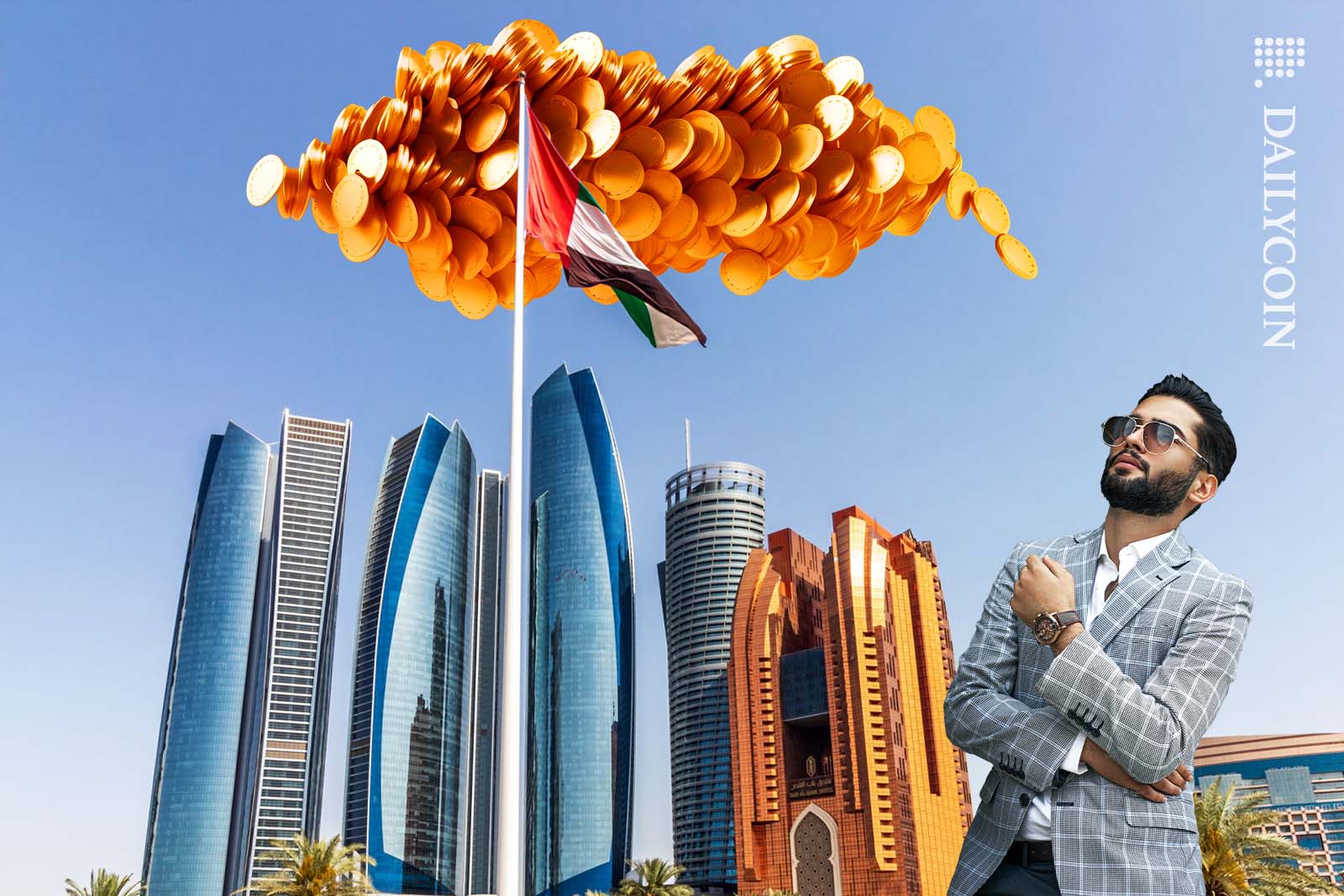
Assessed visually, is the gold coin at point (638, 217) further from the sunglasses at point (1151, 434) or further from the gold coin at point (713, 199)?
the sunglasses at point (1151, 434)

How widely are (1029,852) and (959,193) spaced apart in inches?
253

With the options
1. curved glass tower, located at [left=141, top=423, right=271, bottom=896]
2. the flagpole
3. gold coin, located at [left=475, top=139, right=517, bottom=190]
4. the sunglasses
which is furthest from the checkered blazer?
curved glass tower, located at [left=141, top=423, right=271, bottom=896]

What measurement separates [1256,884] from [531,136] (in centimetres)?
2077

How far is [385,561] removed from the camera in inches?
4491

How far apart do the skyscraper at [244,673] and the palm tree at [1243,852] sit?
337 ft

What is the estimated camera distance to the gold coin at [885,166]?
26.7 feet

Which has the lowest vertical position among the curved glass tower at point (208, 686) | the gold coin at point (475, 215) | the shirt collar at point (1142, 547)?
the shirt collar at point (1142, 547)

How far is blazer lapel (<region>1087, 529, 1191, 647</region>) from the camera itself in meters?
2.71

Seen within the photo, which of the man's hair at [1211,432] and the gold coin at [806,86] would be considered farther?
the gold coin at [806,86]

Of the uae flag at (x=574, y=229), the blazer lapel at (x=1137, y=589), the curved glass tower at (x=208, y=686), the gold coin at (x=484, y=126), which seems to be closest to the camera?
the blazer lapel at (x=1137, y=589)

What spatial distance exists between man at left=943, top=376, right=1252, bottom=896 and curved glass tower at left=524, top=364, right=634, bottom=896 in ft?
382

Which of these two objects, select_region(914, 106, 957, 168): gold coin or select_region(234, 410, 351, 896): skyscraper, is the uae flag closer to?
select_region(914, 106, 957, 168): gold coin

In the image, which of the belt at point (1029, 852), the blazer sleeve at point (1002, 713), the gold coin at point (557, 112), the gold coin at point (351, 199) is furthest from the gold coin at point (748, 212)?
the belt at point (1029, 852)

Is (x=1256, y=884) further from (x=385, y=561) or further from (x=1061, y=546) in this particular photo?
(x=385, y=561)
